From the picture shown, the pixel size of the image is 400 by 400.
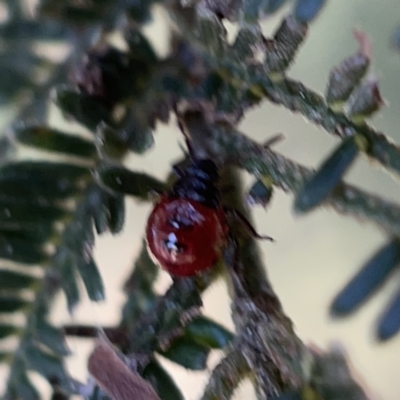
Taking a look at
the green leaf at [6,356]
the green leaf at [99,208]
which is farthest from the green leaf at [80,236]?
the green leaf at [6,356]

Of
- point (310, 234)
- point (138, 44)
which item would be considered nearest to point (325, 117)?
point (138, 44)

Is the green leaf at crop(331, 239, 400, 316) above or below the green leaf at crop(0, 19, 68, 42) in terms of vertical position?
above

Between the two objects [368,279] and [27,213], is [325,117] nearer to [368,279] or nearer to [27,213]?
[368,279]

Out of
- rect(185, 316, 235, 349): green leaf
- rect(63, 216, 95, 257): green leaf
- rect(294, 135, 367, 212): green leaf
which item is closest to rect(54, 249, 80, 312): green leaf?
rect(63, 216, 95, 257): green leaf

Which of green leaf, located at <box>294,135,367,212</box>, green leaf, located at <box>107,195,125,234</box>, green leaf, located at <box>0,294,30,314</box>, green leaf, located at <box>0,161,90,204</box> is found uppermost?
green leaf, located at <box>294,135,367,212</box>

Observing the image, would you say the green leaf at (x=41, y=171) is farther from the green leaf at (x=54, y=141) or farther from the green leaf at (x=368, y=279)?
the green leaf at (x=368, y=279)

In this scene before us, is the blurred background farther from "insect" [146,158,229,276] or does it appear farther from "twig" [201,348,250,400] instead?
"twig" [201,348,250,400]
